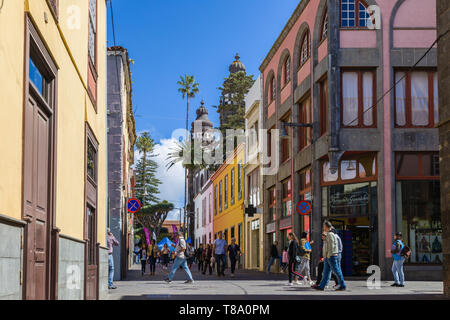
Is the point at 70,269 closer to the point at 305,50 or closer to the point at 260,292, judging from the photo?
the point at 260,292

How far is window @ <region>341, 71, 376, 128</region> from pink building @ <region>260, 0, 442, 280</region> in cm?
4

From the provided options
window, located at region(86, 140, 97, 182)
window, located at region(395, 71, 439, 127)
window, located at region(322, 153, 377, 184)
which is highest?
window, located at region(395, 71, 439, 127)

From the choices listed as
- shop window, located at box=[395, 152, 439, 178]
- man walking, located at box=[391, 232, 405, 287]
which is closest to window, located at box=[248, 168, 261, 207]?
shop window, located at box=[395, 152, 439, 178]

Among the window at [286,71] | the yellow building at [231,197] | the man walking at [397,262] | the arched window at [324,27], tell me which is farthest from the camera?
the yellow building at [231,197]

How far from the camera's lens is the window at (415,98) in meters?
25.2

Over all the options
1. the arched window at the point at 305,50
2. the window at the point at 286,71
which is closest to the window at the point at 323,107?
the arched window at the point at 305,50

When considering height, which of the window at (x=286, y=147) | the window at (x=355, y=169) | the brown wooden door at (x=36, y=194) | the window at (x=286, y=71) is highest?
the window at (x=286, y=71)

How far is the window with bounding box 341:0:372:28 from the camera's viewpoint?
84.8ft

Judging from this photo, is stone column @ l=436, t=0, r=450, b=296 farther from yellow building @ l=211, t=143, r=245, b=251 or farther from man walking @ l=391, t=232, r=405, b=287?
yellow building @ l=211, t=143, r=245, b=251

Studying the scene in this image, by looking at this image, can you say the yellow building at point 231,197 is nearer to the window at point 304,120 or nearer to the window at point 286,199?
the window at point 286,199

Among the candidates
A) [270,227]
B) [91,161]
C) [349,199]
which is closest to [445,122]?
[91,161]

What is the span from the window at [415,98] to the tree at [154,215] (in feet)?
193

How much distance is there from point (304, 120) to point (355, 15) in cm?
553
